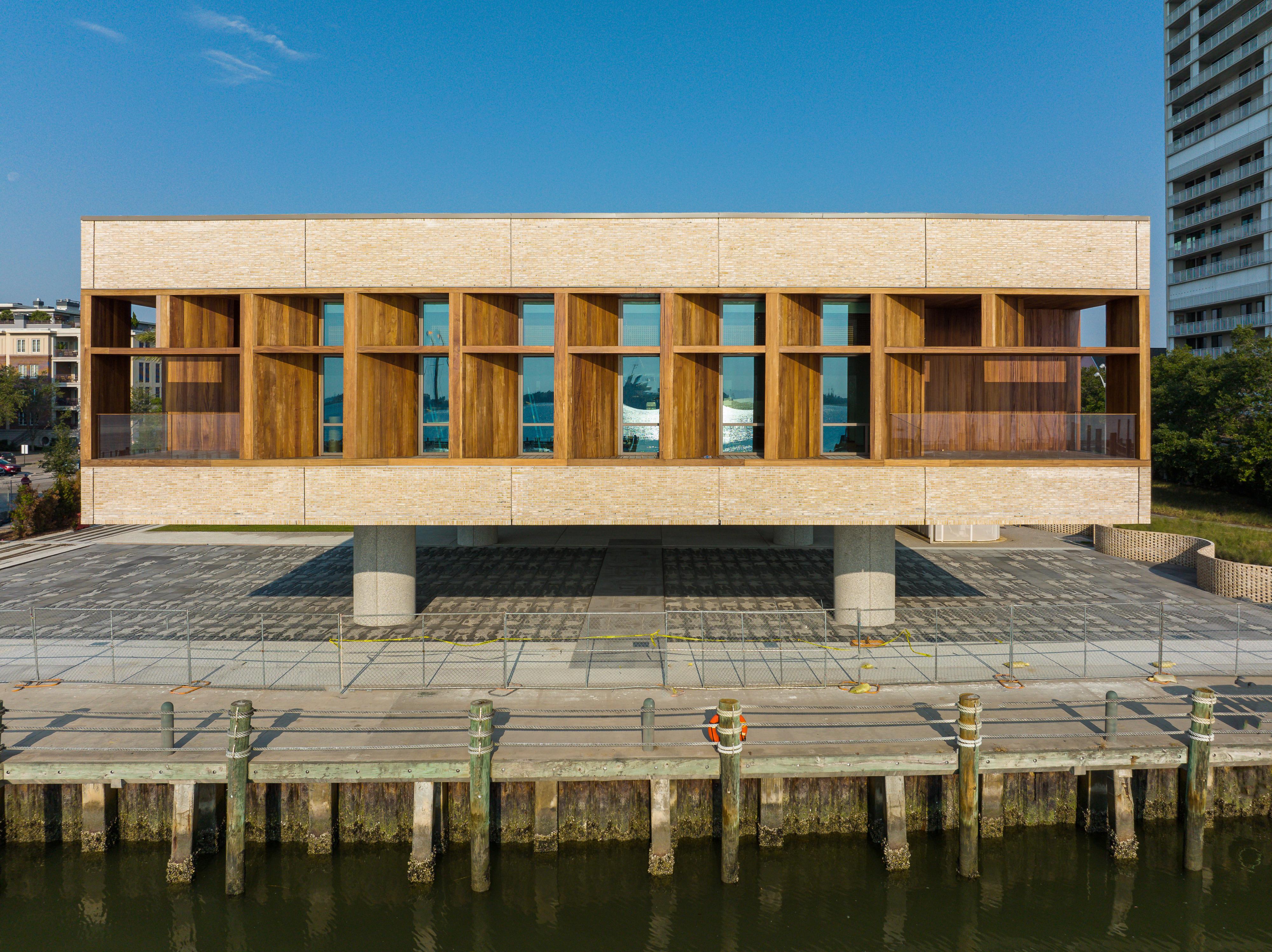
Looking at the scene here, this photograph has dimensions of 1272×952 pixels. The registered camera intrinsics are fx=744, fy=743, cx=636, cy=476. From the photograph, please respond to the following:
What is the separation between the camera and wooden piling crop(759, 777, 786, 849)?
12.3m

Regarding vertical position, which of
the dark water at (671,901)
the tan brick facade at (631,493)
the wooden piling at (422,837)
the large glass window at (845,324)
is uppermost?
the large glass window at (845,324)

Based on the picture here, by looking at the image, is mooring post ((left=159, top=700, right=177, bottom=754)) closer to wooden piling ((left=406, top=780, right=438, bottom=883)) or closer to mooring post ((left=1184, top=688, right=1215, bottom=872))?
wooden piling ((left=406, top=780, right=438, bottom=883))

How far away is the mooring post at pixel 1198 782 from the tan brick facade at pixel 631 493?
6.60m

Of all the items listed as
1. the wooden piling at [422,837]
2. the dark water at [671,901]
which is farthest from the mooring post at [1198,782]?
the wooden piling at [422,837]

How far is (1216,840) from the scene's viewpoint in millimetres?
12688

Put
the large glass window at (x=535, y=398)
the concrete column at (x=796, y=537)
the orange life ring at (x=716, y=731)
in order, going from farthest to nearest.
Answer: the concrete column at (x=796, y=537)
the large glass window at (x=535, y=398)
the orange life ring at (x=716, y=731)

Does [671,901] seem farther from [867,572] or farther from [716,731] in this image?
[867,572]

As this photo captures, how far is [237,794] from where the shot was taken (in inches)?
450

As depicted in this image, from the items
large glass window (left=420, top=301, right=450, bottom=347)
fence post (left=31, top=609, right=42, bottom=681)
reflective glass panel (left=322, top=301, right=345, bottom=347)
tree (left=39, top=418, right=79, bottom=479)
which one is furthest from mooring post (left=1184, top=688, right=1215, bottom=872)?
tree (left=39, top=418, right=79, bottom=479)

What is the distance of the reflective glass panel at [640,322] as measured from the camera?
766 inches

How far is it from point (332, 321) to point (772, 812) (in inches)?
631

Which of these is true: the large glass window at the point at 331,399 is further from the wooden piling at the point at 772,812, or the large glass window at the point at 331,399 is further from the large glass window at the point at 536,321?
the wooden piling at the point at 772,812

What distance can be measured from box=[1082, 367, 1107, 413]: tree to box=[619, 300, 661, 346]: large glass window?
4359 centimetres

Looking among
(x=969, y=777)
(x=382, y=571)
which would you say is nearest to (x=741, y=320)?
(x=382, y=571)
